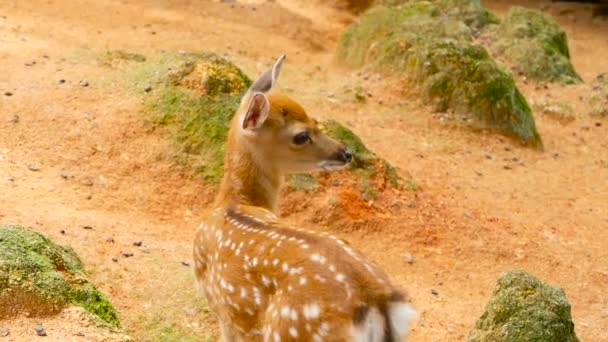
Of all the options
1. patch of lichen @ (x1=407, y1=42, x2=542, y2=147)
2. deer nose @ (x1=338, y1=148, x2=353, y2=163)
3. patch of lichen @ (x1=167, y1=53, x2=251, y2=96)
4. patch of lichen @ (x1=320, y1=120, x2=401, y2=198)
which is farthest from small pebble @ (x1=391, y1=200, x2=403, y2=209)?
patch of lichen @ (x1=407, y1=42, x2=542, y2=147)

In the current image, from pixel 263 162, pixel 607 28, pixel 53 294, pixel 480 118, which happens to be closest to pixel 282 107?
pixel 263 162

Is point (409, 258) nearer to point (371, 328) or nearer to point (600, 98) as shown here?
point (371, 328)

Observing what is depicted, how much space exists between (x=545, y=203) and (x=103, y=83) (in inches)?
163

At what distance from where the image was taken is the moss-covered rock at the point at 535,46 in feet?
41.9

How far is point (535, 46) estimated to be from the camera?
42.5 ft

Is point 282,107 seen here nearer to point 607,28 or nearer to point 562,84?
point 562,84

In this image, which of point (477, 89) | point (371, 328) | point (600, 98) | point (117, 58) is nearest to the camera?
point (371, 328)

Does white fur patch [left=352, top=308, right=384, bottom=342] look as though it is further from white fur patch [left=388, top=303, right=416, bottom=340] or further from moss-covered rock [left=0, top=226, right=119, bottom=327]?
moss-covered rock [left=0, top=226, right=119, bottom=327]

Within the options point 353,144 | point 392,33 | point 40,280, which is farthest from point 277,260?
point 392,33

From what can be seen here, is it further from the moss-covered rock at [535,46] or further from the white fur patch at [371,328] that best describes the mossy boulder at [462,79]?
the white fur patch at [371,328]

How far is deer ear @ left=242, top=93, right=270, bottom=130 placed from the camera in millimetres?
5605

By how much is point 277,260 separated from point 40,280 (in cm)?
143

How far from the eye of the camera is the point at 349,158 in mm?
6152

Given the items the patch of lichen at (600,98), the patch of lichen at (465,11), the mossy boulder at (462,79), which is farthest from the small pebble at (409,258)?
the patch of lichen at (465,11)
